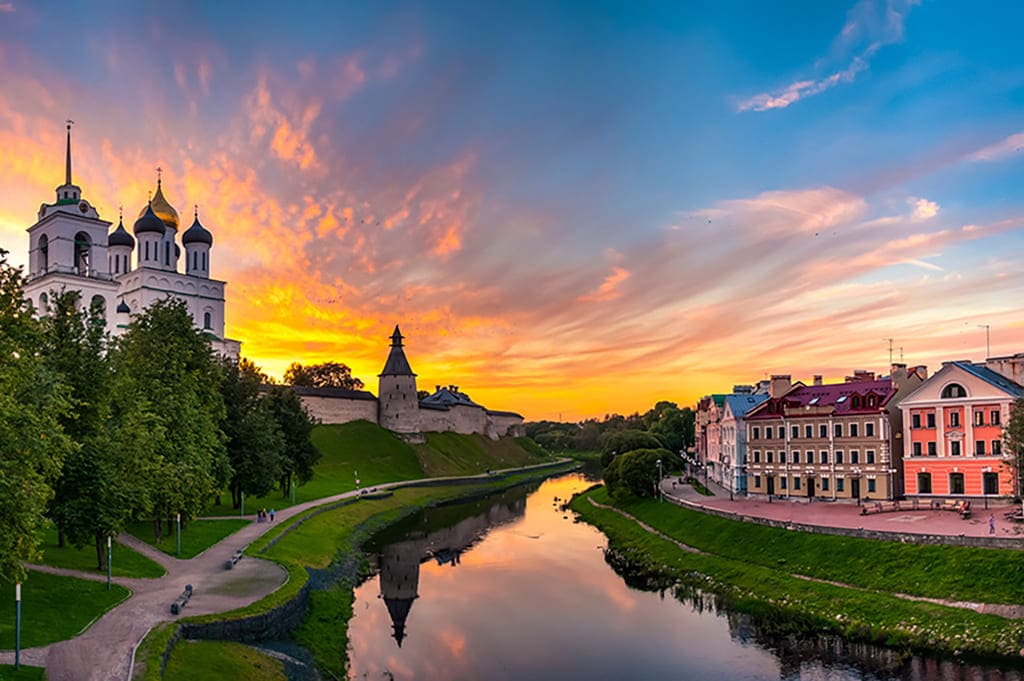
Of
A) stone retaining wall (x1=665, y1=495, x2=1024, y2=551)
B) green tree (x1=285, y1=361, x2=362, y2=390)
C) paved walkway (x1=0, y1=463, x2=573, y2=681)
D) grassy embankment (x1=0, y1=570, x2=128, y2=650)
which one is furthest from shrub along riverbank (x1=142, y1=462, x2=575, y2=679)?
green tree (x1=285, y1=361, x2=362, y2=390)

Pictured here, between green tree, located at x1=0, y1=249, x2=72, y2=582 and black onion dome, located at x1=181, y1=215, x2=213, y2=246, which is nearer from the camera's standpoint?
green tree, located at x1=0, y1=249, x2=72, y2=582

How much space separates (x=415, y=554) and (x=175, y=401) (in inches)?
849

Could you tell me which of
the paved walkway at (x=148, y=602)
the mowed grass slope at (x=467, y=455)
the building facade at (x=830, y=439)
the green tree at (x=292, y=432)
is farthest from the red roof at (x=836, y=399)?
the mowed grass slope at (x=467, y=455)

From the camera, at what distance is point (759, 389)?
80.2 meters

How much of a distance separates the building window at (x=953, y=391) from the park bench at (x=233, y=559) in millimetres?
46749

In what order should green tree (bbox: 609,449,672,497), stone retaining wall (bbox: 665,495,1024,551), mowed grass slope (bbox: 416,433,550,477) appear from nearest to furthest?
1. stone retaining wall (bbox: 665,495,1024,551)
2. green tree (bbox: 609,449,672,497)
3. mowed grass slope (bbox: 416,433,550,477)

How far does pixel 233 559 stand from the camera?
129 ft

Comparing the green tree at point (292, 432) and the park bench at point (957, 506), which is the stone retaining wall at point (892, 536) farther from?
the green tree at point (292, 432)

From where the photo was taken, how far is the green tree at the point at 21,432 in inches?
845

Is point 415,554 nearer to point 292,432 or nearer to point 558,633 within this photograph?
point 292,432

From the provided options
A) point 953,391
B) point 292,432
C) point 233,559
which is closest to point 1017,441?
point 953,391

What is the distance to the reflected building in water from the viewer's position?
1634 inches

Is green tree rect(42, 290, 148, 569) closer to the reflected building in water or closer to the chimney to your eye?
the reflected building in water

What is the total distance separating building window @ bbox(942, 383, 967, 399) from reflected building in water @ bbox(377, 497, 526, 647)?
118ft
